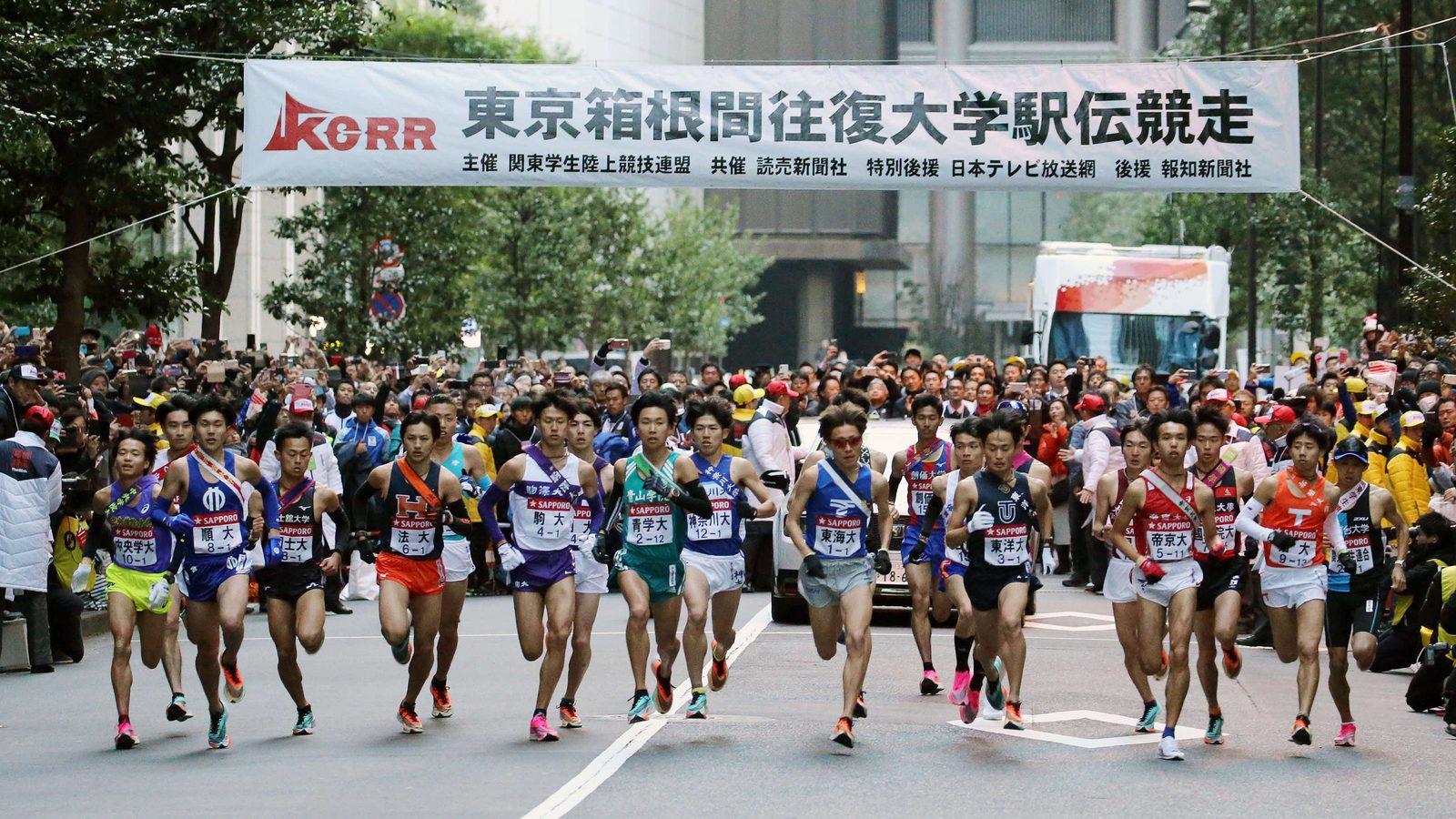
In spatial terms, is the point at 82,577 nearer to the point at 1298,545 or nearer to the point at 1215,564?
the point at 1215,564

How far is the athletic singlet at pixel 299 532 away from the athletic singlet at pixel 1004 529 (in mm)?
3742

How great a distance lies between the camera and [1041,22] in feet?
302

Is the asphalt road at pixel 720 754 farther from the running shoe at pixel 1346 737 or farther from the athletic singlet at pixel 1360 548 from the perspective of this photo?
the athletic singlet at pixel 1360 548

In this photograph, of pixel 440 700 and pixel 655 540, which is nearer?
pixel 655 540

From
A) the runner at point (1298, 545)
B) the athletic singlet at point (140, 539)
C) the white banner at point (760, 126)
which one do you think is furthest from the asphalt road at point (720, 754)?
the white banner at point (760, 126)

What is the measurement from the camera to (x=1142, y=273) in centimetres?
3112

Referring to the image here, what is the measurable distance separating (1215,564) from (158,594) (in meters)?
5.85

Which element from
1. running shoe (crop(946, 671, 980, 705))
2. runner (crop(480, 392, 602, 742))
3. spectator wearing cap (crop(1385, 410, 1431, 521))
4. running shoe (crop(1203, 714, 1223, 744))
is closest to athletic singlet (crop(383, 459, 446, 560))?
Answer: runner (crop(480, 392, 602, 742))

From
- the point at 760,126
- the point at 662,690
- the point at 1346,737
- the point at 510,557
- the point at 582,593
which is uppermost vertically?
the point at 760,126

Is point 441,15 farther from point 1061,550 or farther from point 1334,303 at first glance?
point 1061,550

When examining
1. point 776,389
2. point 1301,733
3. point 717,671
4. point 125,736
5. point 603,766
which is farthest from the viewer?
point 776,389

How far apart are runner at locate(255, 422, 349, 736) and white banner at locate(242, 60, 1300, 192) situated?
9.73 metres

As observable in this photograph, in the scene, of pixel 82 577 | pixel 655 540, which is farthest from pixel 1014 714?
pixel 82 577

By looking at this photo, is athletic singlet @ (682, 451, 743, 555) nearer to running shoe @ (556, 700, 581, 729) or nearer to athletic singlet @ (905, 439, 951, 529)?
running shoe @ (556, 700, 581, 729)
